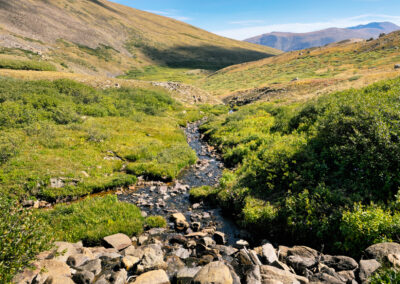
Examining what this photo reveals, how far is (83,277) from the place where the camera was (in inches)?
298

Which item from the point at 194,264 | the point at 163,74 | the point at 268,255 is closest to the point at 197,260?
the point at 194,264

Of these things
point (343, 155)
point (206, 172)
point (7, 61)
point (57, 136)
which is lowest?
point (206, 172)

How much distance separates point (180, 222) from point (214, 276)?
5.82 meters

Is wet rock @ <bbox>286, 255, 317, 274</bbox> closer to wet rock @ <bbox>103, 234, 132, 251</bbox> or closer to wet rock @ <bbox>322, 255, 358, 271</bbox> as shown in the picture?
wet rock @ <bbox>322, 255, 358, 271</bbox>

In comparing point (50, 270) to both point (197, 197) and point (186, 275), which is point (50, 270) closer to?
point (186, 275)

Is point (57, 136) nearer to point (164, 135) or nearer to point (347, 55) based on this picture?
point (164, 135)

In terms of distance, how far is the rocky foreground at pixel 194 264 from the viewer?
7.33 metres

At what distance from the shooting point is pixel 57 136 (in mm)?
22297

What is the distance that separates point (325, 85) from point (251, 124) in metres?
27.0

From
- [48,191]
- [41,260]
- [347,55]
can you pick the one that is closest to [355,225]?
[41,260]

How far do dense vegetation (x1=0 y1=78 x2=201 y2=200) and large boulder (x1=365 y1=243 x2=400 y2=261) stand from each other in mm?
14134

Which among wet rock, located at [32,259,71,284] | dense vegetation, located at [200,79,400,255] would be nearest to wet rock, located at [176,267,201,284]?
wet rock, located at [32,259,71,284]

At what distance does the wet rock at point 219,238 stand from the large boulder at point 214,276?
12.1 ft

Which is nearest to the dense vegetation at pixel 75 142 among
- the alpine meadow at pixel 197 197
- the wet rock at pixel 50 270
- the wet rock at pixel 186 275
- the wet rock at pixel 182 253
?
the alpine meadow at pixel 197 197
